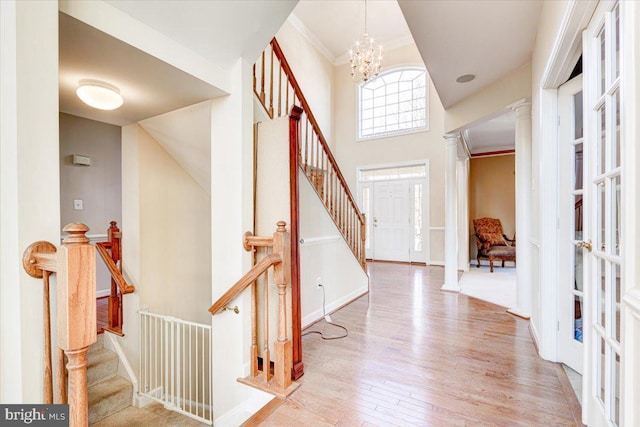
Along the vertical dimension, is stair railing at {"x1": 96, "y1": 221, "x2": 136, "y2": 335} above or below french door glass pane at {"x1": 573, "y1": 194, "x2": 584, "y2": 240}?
below

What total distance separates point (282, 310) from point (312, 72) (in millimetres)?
6339

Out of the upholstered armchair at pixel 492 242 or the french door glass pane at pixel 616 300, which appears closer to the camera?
the french door glass pane at pixel 616 300

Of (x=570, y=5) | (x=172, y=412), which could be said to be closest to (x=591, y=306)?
(x=570, y=5)

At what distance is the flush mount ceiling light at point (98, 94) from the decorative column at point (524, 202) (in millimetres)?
3698

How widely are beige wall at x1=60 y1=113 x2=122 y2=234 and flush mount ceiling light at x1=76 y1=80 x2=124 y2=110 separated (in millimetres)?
2323

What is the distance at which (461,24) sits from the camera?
2.42 m

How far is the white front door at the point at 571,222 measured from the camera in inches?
80.3

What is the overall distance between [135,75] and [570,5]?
2459 millimetres

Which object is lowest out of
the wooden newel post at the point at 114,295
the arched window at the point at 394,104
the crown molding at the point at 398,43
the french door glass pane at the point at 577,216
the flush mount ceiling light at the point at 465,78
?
the wooden newel post at the point at 114,295

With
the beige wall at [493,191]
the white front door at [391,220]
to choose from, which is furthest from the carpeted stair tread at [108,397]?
the beige wall at [493,191]

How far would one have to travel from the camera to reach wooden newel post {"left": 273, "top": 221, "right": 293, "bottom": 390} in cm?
192

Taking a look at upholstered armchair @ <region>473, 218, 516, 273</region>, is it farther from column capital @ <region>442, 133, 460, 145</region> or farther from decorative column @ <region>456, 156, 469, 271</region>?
column capital @ <region>442, 133, 460, 145</region>

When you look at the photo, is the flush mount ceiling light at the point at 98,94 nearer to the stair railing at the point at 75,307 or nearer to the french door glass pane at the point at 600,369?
the stair railing at the point at 75,307

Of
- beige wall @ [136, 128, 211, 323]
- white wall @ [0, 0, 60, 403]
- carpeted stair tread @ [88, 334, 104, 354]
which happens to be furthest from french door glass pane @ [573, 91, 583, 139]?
carpeted stair tread @ [88, 334, 104, 354]
